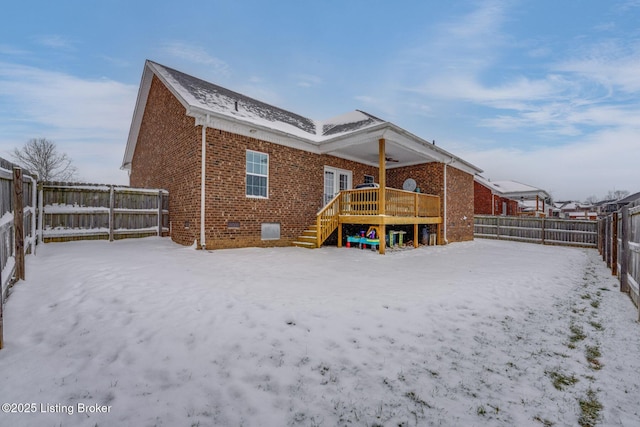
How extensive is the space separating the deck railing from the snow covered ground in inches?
200

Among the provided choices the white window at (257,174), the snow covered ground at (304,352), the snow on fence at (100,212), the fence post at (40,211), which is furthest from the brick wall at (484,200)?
the fence post at (40,211)

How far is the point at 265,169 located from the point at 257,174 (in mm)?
394

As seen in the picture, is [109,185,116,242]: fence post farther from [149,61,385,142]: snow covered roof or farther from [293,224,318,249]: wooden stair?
[293,224,318,249]: wooden stair

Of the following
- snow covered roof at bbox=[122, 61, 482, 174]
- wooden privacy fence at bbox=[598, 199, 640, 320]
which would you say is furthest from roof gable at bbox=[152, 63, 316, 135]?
wooden privacy fence at bbox=[598, 199, 640, 320]

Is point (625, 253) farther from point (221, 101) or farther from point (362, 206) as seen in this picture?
point (221, 101)

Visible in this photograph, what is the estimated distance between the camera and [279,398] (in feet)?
6.95

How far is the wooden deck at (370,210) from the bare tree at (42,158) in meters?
34.2

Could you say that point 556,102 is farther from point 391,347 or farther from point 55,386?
point 55,386

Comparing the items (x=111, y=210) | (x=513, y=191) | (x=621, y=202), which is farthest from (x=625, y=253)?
(x=513, y=191)

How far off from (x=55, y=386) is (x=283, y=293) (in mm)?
2868

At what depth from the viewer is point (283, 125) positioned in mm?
11836

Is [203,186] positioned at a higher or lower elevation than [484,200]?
lower

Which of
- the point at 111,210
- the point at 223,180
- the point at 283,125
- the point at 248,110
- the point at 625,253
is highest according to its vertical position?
the point at 248,110

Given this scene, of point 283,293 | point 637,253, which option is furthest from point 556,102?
point 283,293
